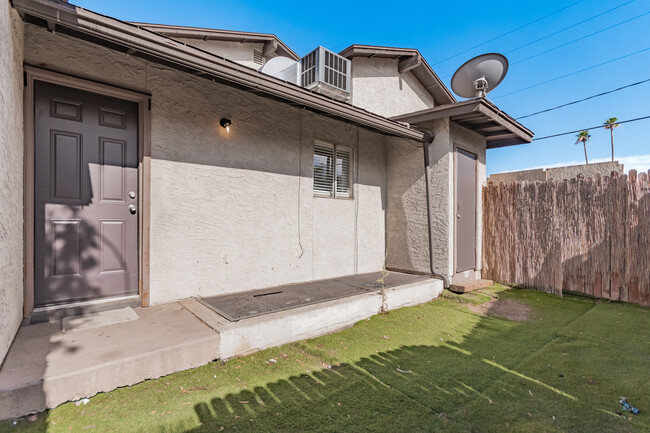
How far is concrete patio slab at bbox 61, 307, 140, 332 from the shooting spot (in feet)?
8.88

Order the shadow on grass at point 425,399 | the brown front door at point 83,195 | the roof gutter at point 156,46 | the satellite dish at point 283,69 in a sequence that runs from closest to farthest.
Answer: the shadow on grass at point 425,399
the roof gutter at point 156,46
the brown front door at point 83,195
the satellite dish at point 283,69

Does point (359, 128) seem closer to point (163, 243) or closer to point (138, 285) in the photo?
point (163, 243)

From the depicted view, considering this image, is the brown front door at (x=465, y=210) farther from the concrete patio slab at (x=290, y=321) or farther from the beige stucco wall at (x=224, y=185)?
the beige stucco wall at (x=224, y=185)

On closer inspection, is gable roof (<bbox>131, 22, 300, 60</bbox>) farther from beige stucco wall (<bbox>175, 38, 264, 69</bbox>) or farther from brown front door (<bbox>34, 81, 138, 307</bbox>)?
brown front door (<bbox>34, 81, 138, 307</bbox>)

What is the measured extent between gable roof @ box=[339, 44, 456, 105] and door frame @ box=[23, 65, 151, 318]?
4.86 meters

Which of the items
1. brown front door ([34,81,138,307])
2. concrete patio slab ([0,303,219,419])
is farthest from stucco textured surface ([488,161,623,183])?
brown front door ([34,81,138,307])

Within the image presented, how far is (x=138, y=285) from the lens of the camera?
3.44m

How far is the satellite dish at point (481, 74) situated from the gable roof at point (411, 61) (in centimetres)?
178

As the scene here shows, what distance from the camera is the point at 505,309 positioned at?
4715mm

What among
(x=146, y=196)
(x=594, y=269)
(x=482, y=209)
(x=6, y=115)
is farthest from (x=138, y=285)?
(x=594, y=269)

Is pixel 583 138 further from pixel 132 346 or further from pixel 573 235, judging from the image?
pixel 132 346

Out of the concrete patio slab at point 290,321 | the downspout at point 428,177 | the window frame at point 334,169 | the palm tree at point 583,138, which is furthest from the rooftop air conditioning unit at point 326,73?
the palm tree at point 583,138

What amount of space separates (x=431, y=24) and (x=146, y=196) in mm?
16286

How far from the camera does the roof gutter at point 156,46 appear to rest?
7.43 ft
